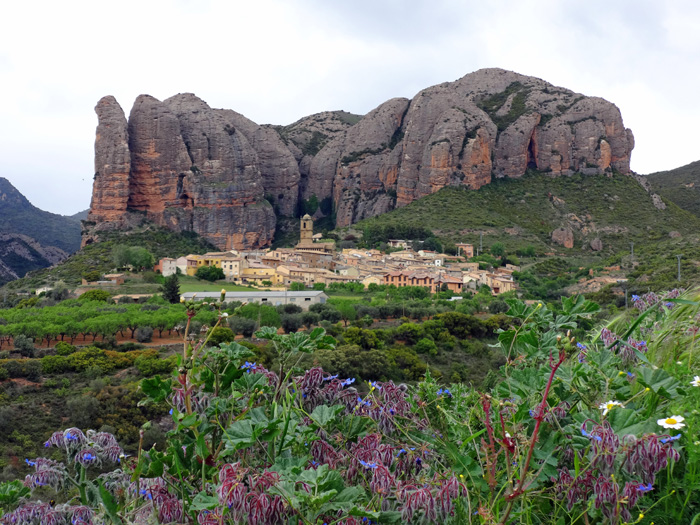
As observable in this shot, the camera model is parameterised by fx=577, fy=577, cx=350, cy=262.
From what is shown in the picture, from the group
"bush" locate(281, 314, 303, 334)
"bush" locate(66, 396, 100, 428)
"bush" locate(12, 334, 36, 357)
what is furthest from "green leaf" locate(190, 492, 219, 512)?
"bush" locate(281, 314, 303, 334)

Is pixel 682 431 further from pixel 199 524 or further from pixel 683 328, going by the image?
pixel 199 524

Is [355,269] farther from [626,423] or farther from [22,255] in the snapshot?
[22,255]

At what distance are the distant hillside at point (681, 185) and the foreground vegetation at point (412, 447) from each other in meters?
71.9

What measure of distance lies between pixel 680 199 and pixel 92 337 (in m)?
65.7

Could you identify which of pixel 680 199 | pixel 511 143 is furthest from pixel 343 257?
pixel 680 199

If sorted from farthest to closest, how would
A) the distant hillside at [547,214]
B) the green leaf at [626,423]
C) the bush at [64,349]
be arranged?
the distant hillside at [547,214]
the bush at [64,349]
the green leaf at [626,423]

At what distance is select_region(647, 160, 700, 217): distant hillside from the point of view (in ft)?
217

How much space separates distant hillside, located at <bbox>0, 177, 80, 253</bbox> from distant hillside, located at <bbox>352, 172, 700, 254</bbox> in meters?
47.0

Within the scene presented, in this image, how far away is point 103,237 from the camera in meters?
59.6

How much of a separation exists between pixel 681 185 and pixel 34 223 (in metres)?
90.4

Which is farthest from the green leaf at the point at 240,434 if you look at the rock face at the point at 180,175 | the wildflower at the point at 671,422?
the rock face at the point at 180,175

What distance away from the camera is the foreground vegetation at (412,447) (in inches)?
53.0

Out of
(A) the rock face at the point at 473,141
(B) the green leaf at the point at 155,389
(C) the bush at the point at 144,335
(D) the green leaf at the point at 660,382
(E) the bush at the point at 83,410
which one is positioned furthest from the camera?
(A) the rock face at the point at 473,141

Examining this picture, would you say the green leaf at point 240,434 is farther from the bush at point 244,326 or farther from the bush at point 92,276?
the bush at point 92,276
